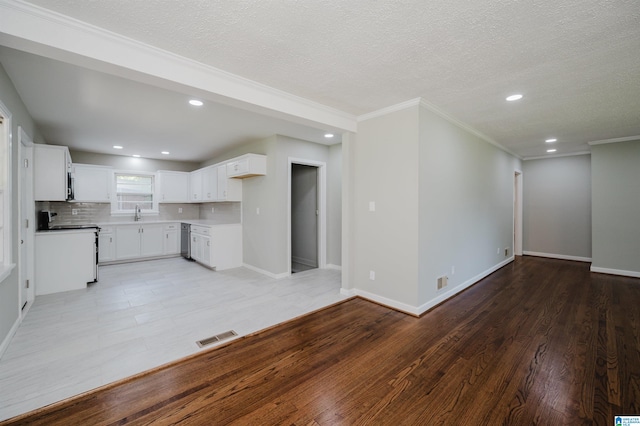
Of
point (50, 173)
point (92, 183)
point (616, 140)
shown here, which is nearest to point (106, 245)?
point (92, 183)

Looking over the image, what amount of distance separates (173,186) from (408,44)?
6882mm

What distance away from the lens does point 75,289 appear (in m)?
4.14

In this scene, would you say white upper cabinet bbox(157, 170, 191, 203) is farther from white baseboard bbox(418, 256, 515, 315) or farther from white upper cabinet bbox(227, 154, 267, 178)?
white baseboard bbox(418, 256, 515, 315)

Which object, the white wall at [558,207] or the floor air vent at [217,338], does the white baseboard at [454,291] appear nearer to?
the floor air vent at [217,338]

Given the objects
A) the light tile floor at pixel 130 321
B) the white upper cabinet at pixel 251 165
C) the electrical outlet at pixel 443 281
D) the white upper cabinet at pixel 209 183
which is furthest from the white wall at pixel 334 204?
the white upper cabinet at pixel 209 183

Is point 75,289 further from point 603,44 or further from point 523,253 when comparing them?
point 523,253

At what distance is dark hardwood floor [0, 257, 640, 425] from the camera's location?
5.58 ft

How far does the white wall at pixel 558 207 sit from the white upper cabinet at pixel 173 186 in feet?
29.5

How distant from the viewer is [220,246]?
539 centimetres

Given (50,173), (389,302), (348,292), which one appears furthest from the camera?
(50,173)

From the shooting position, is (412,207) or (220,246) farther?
(220,246)

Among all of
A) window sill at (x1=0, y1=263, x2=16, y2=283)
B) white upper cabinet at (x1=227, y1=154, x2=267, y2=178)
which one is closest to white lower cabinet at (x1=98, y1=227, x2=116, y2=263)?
white upper cabinet at (x1=227, y1=154, x2=267, y2=178)

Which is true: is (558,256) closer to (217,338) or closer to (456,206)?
(456,206)

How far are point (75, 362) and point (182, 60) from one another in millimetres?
2678
